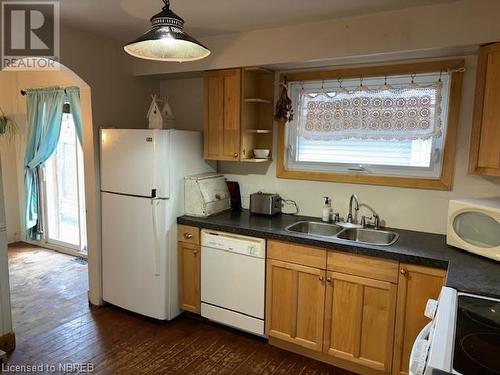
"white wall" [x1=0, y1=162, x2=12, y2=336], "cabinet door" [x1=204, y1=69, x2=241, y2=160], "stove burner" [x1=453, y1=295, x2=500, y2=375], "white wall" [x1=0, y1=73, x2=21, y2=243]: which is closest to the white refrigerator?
"cabinet door" [x1=204, y1=69, x2=241, y2=160]

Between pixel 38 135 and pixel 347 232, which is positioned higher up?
pixel 38 135

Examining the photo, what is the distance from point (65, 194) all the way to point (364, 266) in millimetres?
4118

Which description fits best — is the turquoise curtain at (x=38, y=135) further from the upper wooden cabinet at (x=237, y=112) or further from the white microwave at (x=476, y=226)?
the white microwave at (x=476, y=226)

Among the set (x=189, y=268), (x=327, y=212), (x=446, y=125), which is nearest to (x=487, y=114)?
(x=446, y=125)

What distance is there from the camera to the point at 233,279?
2.83 m

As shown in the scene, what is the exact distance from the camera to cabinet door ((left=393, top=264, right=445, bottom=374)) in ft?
7.00

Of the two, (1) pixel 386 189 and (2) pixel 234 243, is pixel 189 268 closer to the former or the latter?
(2) pixel 234 243

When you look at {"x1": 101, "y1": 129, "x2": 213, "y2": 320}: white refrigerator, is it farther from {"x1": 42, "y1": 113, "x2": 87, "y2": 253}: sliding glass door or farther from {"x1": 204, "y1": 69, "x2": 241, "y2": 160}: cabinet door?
{"x1": 42, "y1": 113, "x2": 87, "y2": 253}: sliding glass door

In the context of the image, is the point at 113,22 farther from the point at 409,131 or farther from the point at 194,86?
the point at 409,131

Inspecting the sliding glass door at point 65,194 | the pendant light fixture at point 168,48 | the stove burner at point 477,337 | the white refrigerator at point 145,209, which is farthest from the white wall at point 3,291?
the stove burner at point 477,337

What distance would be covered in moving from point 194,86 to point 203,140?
2.23 ft

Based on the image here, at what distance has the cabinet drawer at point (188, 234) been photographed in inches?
118

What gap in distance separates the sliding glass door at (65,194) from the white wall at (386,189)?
185 cm

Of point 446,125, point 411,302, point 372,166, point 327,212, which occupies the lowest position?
point 411,302
